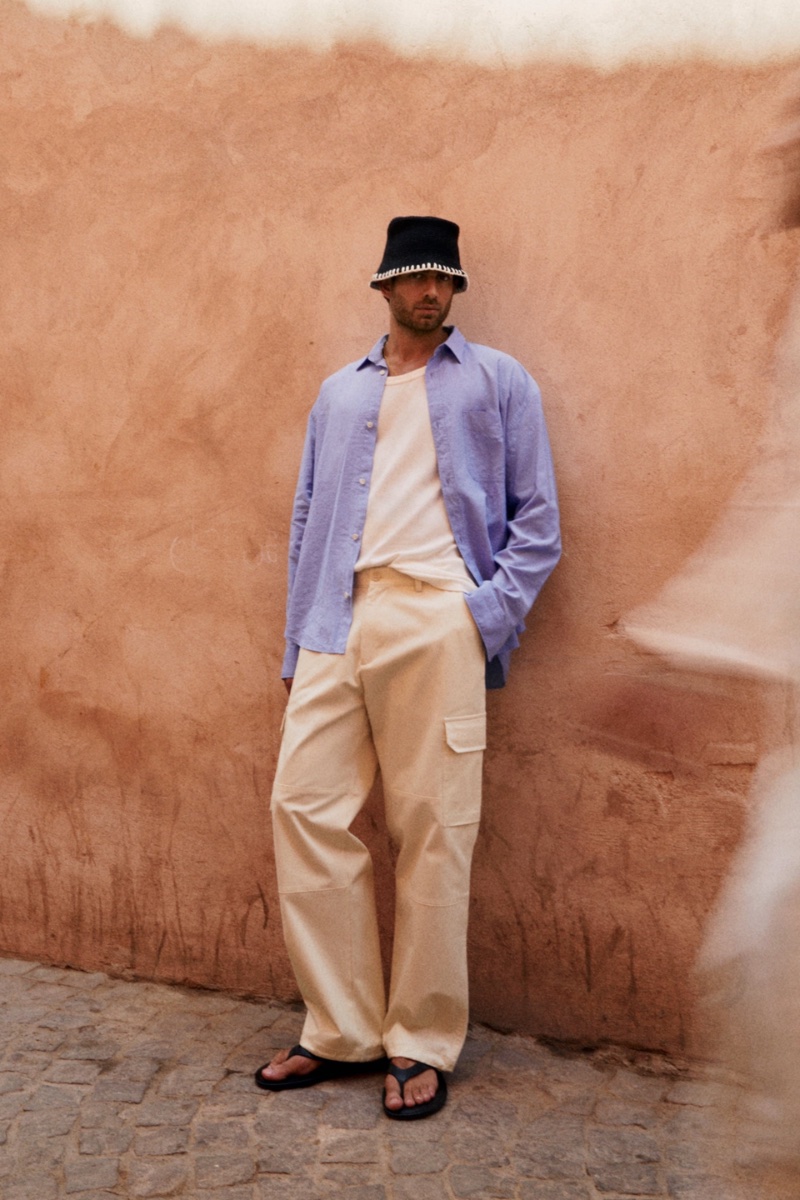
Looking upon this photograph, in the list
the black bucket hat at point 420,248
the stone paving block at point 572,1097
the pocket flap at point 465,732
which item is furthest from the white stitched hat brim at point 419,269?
the stone paving block at point 572,1097

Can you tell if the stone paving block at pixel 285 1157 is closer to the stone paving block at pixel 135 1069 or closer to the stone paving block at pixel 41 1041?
the stone paving block at pixel 135 1069

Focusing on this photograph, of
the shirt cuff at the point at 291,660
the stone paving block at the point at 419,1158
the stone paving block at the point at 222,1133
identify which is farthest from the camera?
the shirt cuff at the point at 291,660

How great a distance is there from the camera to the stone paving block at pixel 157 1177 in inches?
110

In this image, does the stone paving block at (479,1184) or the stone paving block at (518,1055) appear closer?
the stone paving block at (479,1184)

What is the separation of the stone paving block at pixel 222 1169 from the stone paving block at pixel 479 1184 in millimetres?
485

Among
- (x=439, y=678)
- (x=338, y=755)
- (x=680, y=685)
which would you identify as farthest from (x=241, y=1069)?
(x=680, y=685)

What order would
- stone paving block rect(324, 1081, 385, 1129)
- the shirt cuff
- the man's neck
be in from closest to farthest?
stone paving block rect(324, 1081, 385, 1129)
the man's neck
the shirt cuff

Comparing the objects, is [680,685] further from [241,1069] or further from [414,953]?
[241,1069]

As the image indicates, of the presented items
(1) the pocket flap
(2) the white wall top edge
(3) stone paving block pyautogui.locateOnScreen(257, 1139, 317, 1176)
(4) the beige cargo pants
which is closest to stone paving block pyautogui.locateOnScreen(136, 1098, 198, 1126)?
(3) stone paving block pyautogui.locateOnScreen(257, 1139, 317, 1176)

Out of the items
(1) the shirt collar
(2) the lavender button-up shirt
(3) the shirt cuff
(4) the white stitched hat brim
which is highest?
(4) the white stitched hat brim

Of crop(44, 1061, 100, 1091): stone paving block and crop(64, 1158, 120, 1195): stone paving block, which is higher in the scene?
crop(44, 1061, 100, 1091): stone paving block

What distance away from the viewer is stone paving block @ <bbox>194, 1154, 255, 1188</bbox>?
2.83 metres

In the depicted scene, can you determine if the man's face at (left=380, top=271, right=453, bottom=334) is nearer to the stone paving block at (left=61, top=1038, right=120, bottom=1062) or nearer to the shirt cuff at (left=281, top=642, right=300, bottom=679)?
the shirt cuff at (left=281, top=642, right=300, bottom=679)

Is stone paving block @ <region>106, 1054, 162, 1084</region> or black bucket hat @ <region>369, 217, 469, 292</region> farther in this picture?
stone paving block @ <region>106, 1054, 162, 1084</region>
